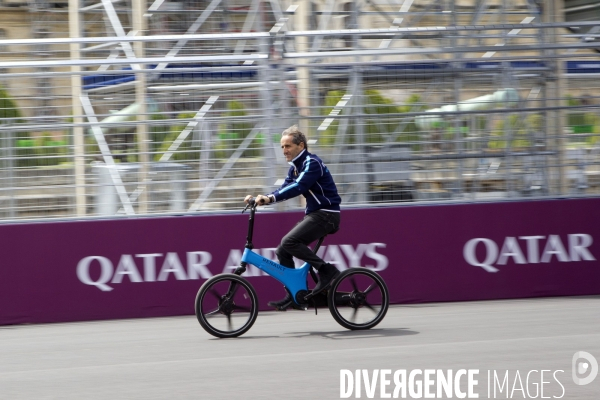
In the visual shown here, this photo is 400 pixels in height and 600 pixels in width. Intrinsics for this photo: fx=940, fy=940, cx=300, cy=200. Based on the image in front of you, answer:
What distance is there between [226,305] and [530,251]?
4484 mm

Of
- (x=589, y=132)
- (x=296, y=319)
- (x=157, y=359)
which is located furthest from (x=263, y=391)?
(x=589, y=132)

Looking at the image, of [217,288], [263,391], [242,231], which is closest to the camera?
[263,391]

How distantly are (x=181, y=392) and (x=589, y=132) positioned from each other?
7.34m

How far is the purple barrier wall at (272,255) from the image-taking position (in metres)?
10.9

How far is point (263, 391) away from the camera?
22.2 feet

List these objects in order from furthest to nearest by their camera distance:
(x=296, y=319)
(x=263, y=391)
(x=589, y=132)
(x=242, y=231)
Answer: (x=589, y=132) → (x=242, y=231) → (x=296, y=319) → (x=263, y=391)

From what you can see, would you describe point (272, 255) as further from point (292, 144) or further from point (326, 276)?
point (292, 144)

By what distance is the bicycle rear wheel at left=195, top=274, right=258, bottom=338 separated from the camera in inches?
356

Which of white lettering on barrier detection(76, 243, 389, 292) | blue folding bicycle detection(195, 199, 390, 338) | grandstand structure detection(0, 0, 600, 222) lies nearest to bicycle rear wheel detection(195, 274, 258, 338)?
blue folding bicycle detection(195, 199, 390, 338)

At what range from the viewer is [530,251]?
1173 cm

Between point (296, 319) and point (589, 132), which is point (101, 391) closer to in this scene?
point (296, 319)

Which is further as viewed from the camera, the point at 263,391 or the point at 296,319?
the point at 296,319

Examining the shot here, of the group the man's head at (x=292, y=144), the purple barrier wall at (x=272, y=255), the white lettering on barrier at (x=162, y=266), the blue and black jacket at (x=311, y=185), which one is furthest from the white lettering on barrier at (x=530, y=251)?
the man's head at (x=292, y=144)

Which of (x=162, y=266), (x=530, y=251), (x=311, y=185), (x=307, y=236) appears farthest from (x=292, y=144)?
(x=530, y=251)
